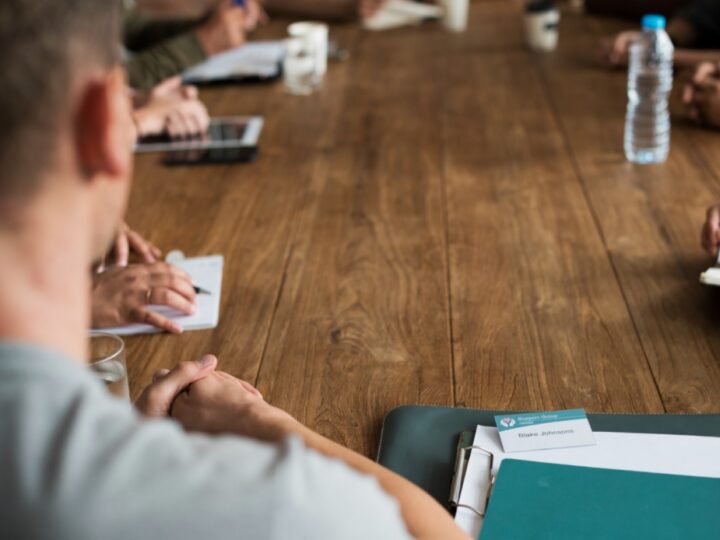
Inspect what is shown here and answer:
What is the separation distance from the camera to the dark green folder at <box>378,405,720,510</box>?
3.25ft

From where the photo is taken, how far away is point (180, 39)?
260 cm

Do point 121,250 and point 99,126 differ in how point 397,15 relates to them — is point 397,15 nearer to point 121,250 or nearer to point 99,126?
point 121,250

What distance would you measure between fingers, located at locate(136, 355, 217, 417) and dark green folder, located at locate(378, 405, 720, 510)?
0.21 meters

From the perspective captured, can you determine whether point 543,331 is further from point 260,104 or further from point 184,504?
point 260,104

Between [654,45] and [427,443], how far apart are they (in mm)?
1354

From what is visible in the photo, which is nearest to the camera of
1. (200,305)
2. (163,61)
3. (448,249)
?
(200,305)

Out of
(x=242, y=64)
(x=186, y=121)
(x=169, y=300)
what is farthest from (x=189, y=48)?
(x=169, y=300)

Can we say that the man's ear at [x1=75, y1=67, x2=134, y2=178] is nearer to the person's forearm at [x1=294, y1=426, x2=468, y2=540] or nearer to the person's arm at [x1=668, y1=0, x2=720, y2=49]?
the person's forearm at [x1=294, y1=426, x2=468, y2=540]

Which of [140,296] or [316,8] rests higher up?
[140,296]

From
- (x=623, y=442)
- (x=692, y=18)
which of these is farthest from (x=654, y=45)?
(x=623, y=442)

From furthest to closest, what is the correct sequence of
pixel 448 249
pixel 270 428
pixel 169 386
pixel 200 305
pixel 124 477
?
pixel 448 249
pixel 200 305
pixel 169 386
pixel 270 428
pixel 124 477

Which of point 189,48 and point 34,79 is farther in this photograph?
point 189,48

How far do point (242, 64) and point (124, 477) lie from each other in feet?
7.20

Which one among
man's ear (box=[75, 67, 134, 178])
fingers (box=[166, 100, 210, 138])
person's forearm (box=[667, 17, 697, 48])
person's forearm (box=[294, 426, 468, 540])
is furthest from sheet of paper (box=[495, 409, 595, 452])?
person's forearm (box=[667, 17, 697, 48])
